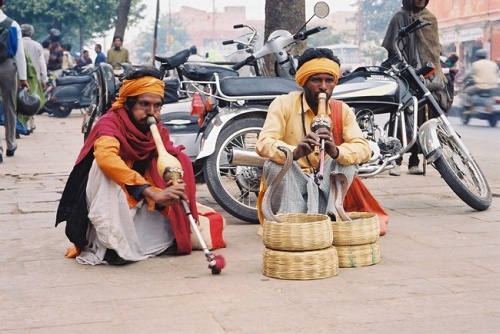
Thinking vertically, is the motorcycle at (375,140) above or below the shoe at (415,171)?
above

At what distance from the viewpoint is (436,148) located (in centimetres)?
669

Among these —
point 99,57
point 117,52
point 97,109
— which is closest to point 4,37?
point 97,109

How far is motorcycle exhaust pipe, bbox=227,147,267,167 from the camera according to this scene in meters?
6.19

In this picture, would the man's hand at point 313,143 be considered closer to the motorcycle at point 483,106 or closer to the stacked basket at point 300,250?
the stacked basket at point 300,250

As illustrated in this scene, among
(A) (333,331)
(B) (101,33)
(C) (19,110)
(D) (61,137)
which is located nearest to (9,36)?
(C) (19,110)

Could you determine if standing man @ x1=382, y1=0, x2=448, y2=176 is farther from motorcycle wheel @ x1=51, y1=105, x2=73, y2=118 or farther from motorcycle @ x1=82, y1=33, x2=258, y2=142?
motorcycle wheel @ x1=51, y1=105, x2=73, y2=118

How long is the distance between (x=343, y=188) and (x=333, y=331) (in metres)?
1.70

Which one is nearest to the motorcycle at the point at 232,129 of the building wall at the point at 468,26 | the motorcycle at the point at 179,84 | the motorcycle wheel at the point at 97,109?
the motorcycle at the point at 179,84

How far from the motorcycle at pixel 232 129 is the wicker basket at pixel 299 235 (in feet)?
5.19

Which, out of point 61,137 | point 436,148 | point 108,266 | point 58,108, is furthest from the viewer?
point 58,108

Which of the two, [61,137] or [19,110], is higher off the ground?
[19,110]

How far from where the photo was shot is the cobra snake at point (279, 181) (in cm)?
518

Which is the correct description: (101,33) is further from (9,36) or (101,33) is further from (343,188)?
(343,188)

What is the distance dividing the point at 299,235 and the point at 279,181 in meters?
0.60
